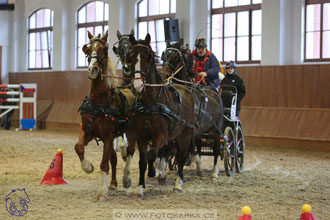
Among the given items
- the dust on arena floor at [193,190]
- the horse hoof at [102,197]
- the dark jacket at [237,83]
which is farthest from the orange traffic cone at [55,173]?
the dark jacket at [237,83]

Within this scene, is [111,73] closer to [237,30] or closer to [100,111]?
[100,111]

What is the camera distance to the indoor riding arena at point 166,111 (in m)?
5.99

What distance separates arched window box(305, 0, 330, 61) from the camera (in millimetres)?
13258

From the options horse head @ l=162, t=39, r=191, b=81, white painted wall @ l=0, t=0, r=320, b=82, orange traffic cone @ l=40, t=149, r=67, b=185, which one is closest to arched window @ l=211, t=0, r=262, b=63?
white painted wall @ l=0, t=0, r=320, b=82

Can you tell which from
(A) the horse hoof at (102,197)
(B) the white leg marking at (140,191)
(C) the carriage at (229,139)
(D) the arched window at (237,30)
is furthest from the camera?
(D) the arched window at (237,30)

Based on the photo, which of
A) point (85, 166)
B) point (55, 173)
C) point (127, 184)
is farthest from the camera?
point (55, 173)

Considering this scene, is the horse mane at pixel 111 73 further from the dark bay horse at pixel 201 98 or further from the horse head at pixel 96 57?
the dark bay horse at pixel 201 98

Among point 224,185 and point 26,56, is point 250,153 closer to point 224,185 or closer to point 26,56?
point 224,185

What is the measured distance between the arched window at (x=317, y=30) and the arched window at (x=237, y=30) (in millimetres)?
1499

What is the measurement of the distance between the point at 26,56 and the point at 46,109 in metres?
3.84

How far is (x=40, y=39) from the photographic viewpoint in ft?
69.7

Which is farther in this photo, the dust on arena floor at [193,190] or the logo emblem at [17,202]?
the dust on arena floor at [193,190]

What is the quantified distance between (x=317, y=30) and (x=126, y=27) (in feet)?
23.3

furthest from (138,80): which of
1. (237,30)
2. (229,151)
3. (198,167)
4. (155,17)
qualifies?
(155,17)
